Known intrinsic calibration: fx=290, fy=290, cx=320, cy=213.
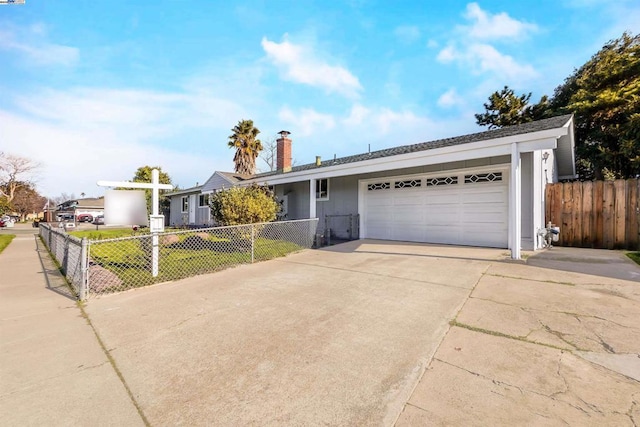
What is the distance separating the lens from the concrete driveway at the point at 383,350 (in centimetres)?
203

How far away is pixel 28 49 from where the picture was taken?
26.0 feet

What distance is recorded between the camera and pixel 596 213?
8.84 m

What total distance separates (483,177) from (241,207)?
7.57m

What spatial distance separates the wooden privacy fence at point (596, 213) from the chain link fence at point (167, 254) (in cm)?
810

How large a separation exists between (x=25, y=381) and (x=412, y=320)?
3813mm

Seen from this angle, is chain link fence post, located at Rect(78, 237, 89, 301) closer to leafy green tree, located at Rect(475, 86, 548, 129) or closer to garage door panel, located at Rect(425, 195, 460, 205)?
garage door panel, located at Rect(425, 195, 460, 205)

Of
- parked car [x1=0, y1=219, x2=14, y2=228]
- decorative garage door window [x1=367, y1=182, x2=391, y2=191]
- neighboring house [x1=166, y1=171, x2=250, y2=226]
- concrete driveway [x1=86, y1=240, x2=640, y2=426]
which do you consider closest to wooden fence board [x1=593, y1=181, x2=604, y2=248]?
concrete driveway [x1=86, y1=240, x2=640, y2=426]

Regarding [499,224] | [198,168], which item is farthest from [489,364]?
[198,168]

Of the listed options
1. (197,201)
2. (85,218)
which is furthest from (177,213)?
(85,218)

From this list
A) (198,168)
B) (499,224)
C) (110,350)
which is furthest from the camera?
(198,168)

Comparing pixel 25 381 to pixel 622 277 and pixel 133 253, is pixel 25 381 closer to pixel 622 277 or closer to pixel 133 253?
Answer: pixel 133 253

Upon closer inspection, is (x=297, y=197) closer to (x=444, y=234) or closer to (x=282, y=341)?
(x=444, y=234)

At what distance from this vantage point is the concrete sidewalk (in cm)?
205

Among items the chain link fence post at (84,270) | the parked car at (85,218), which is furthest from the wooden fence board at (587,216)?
the parked car at (85,218)
